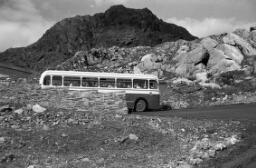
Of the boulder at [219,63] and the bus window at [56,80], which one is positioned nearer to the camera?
the bus window at [56,80]

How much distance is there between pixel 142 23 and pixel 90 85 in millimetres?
136946

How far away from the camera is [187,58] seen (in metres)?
53.1

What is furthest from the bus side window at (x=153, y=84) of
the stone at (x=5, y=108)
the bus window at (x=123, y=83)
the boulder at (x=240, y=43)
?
the boulder at (x=240, y=43)

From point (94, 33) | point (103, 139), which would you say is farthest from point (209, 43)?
point (94, 33)

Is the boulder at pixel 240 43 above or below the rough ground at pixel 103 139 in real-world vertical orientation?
above

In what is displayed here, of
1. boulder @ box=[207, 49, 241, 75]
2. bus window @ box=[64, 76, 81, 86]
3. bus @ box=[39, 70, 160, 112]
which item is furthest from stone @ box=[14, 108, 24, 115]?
boulder @ box=[207, 49, 241, 75]

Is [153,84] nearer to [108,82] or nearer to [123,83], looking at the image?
[123,83]

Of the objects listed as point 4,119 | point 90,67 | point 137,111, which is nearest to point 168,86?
point 137,111

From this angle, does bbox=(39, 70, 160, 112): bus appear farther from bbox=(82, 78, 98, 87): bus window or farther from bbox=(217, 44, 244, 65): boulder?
bbox=(217, 44, 244, 65): boulder

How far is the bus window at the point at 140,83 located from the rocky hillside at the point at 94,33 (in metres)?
124

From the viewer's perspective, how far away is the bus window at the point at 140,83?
30.8 m

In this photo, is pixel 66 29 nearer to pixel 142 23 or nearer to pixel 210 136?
pixel 142 23

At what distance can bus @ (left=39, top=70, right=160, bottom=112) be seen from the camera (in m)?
29.0

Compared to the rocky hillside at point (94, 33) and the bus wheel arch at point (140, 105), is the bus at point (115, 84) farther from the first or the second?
the rocky hillside at point (94, 33)
